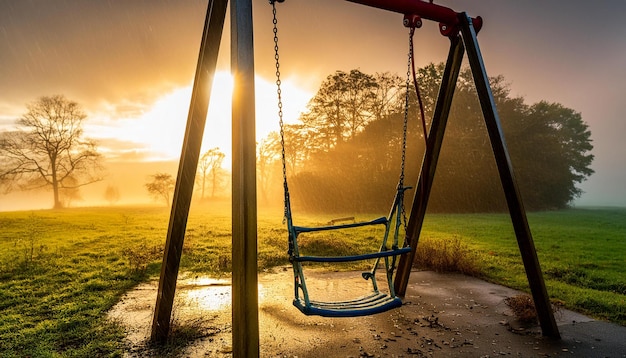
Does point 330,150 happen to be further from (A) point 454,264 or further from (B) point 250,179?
(B) point 250,179

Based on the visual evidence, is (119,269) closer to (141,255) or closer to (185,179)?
(141,255)

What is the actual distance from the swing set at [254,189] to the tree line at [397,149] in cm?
1691

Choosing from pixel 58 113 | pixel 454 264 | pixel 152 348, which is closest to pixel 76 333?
pixel 152 348

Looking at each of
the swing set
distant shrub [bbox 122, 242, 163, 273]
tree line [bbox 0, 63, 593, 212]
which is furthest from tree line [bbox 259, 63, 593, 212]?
the swing set

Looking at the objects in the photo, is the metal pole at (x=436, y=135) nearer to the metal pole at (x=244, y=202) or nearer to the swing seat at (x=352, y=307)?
the swing seat at (x=352, y=307)

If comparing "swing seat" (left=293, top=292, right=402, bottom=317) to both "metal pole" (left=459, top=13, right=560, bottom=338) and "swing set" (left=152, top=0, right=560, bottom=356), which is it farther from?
"metal pole" (left=459, top=13, right=560, bottom=338)

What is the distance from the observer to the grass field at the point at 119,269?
3834 millimetres

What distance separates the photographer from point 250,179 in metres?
2.27

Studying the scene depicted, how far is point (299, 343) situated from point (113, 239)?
10.7m

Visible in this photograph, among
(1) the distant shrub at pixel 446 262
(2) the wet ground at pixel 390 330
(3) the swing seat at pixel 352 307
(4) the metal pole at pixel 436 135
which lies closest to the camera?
(3) the swing seat at pixel 352 307

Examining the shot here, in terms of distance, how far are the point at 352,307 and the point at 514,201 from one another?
1.95 metres

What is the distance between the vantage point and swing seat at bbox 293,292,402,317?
109 inches

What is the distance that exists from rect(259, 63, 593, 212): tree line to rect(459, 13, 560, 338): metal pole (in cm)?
1722

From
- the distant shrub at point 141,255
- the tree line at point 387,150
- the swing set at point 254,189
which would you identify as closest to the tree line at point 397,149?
the tree line at point 387,150
